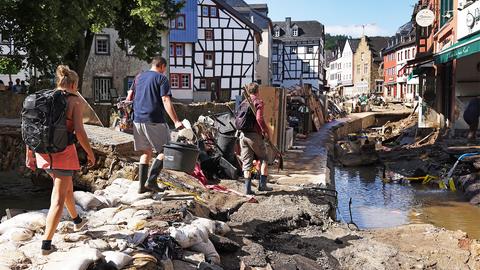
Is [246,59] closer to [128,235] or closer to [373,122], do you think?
[373,122]

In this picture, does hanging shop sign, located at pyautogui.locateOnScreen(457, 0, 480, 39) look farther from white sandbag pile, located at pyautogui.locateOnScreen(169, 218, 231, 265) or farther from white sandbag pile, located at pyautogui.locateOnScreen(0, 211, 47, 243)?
white sandbag pile, located at pyautogui.locateOnScreen(0, 211, 47, 243)

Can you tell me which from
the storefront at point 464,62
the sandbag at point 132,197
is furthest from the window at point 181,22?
the sandbag at point 132,197

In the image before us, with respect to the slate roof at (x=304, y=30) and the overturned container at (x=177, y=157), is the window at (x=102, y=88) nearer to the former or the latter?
the overturned container at (x=177, y=157)

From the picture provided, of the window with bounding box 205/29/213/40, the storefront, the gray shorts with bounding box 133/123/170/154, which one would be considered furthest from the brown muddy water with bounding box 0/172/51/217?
the window with bounding box 205/29/213/40

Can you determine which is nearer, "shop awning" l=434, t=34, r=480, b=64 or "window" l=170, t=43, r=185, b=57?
"shop awning" l=434, t=34, r=480, b=64

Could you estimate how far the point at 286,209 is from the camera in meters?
7.62

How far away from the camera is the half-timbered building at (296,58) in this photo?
67562 mm

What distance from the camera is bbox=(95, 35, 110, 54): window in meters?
37.6

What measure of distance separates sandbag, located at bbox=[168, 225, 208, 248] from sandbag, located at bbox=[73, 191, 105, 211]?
155 cm

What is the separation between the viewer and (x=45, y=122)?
4598 mm

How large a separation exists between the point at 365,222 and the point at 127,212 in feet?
18.0

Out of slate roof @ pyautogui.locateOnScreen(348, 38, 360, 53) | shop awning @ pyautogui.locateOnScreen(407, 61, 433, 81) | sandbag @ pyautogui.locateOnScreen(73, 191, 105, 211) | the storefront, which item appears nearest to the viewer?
sandbag @ pyautogui.locateOnScreen(73, 191, 105, 211)

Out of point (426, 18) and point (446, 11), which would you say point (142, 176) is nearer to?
point (446, 11)

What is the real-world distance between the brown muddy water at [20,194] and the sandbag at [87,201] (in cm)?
278
